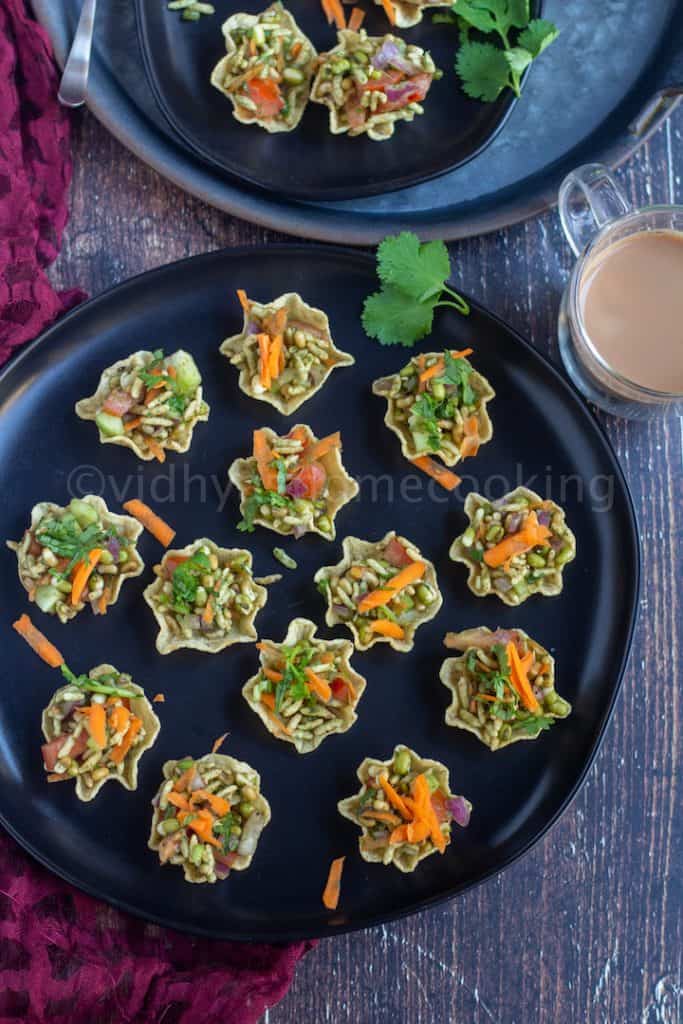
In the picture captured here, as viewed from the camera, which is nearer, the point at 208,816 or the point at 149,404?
the point at 208,816

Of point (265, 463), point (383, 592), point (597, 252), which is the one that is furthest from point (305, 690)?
point (597, 252)

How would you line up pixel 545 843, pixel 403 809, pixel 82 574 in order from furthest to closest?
pixel 545 843 → pixel 82 574 → pixel 403 809

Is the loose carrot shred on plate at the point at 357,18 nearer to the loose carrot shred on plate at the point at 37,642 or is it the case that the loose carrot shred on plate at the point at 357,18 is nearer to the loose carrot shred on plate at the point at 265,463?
the loose carrot shred on plate at the point at 265,463

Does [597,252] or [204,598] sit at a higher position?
[597,252]

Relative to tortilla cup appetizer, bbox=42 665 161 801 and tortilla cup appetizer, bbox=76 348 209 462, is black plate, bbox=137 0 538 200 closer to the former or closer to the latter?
tortilla cup appetizer, bbox=76 348 209 462

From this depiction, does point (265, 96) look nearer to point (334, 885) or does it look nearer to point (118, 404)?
point (118, 404)

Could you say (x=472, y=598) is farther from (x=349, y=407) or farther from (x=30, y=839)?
(x=30, y=839)

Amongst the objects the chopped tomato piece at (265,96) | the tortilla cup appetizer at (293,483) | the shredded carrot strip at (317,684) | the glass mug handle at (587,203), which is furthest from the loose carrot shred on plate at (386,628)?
the chopped tomato piece at (265,96)
